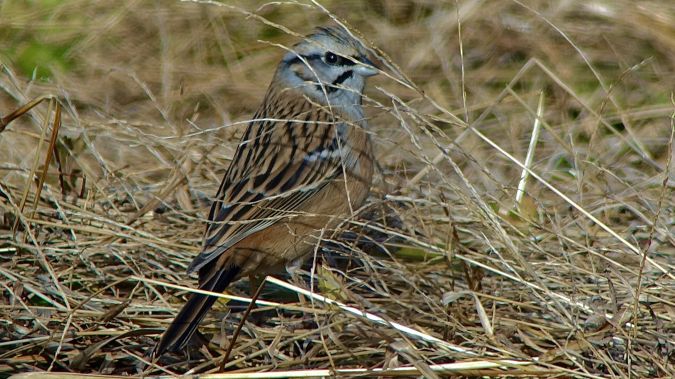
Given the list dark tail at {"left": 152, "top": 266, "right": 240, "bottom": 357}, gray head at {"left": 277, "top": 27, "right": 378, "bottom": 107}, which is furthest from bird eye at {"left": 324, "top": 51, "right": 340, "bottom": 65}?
dark tail at {"left": 152, "top": 266, "right": 240, "bottom": 357}

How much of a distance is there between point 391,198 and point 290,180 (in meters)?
0.47

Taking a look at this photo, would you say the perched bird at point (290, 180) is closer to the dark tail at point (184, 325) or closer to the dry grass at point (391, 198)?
the dark tail at point (184, 325)

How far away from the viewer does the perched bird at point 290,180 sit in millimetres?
3674

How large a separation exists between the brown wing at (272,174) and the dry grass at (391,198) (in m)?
0.21

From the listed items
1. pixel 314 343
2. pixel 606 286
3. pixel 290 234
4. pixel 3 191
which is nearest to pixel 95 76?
pixel 3 191

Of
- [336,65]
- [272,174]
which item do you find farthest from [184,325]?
[336,65]

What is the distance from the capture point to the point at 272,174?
157 inches

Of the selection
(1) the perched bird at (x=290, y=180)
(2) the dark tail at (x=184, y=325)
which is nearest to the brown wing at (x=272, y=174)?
(1) the perched bird at (x=290, y=180)

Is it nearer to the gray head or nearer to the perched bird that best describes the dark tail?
the perched bird

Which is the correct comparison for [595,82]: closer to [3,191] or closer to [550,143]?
[550,143]

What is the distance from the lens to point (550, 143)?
5.34m

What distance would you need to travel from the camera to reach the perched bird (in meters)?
3.67

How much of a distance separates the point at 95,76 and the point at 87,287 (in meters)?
2.69

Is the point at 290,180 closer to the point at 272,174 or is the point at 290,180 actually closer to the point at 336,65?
the point at 272,174
